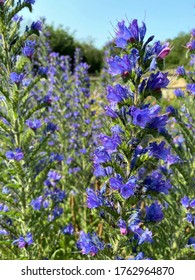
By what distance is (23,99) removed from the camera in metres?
3.54

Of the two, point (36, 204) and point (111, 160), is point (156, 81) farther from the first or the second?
point (36, 204)

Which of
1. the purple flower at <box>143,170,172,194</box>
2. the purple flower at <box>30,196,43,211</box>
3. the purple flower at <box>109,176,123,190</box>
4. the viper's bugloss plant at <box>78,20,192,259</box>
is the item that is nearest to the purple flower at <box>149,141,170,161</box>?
the viper's bugloss plant at <box>78,20,192,259</box>

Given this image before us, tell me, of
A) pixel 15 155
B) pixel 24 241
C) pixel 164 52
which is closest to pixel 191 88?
pixel 164 52

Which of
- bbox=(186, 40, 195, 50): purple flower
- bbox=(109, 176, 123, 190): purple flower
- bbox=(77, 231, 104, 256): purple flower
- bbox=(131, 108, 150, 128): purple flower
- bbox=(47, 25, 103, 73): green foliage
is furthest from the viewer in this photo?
bbox=(47, 25, 103, 73): green foliage

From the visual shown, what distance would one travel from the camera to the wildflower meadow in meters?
2.32

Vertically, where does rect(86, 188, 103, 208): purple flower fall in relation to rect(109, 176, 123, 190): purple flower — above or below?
below

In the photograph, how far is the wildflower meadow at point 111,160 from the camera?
7.61 ft

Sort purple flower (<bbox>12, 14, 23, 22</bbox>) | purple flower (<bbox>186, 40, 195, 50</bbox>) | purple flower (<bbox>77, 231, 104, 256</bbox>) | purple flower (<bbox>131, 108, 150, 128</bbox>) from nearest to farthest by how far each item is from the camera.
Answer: purple flower (<bbox>131, 108, 150, 128</bbox>) < purple flower (<bbox>77, 231, 104, 256</bbox>) < purple flower (<bbox>12, 14, 23, 22</bbox>) < purple flower (<bbox>186, 40, 195, 50</bbox>)

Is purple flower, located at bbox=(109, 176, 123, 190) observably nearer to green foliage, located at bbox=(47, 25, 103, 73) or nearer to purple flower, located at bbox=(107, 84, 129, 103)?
purple flower, located at bbox=(107, 84, 129, 103)

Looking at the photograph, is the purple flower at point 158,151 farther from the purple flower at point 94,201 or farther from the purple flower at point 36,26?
the purple flower at point 36,26

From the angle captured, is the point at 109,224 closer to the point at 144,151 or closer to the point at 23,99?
the point at 144,151

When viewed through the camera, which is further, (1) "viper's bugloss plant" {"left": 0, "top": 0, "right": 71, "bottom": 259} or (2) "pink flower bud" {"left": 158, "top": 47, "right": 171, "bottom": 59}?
(1) "viper's bugloss plant" {"left": 0, "top": 0, "right": 71, "bottom": 259}
